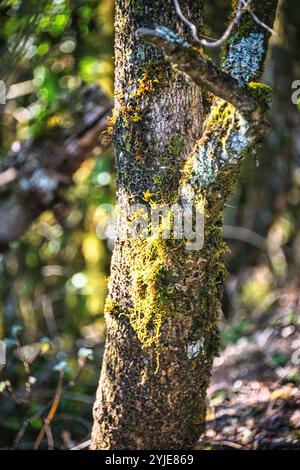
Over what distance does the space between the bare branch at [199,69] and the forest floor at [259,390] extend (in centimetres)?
156

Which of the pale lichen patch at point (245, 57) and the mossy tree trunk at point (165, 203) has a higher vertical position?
the pale lichen patch at point (245, 57)

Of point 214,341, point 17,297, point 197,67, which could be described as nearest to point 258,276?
point 17,297

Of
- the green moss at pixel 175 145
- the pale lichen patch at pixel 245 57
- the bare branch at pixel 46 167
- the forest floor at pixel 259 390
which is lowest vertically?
the forest floor at pixel 259 390

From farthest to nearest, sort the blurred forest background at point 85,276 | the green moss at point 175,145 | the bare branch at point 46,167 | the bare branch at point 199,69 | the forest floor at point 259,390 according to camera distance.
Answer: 1. the bare branch at point 46,167
2. the blurred forest background at point 85,276
3. the forest floor at point 259,390
4. the green moss at point 175,145
5. the bare branch at point 199,69

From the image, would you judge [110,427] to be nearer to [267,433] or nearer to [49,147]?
A: [267,433]

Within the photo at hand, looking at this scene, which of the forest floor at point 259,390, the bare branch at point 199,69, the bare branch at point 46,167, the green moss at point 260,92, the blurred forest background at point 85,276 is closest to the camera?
the bare branch at point 199,69

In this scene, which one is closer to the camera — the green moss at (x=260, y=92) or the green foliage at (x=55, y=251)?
the green moss at (x=260, y=92)

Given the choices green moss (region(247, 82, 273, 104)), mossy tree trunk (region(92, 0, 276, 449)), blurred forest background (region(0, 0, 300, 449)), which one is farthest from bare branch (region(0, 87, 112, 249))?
green moss (region(247, 82, 273, 104))

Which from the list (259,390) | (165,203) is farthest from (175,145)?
(259,390)

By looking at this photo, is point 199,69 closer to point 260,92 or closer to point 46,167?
point 260,92

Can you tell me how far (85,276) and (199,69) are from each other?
2639mm

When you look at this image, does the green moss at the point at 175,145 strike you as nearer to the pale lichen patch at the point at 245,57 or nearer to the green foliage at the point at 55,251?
the pale lichen patch at the point at 245,57

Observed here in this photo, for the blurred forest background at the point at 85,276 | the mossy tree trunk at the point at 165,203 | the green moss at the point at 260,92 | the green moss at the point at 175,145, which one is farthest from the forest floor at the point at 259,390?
the green moss at the point at 260,92

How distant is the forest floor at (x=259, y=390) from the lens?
2.30 meters
